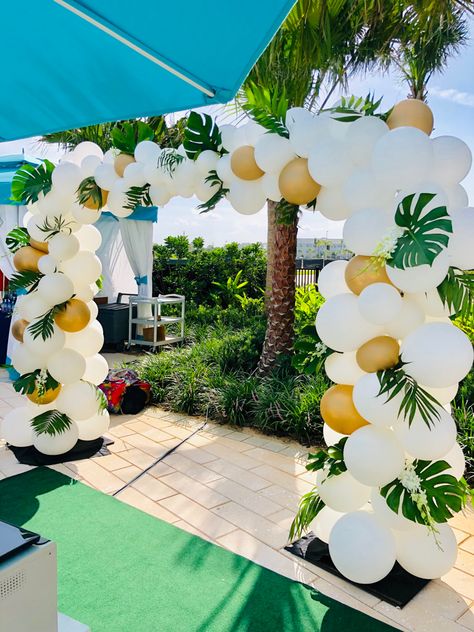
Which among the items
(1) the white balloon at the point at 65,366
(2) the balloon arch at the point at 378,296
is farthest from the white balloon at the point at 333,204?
(1) the white balloon at the point at 65,366

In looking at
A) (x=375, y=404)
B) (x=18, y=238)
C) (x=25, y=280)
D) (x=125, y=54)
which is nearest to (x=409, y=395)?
(x=375, y=404)

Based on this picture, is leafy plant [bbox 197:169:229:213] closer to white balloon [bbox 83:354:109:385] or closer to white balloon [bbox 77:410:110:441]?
white balloon [bbox 83:354:109:385]

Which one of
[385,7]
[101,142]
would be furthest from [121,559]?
[101,142]

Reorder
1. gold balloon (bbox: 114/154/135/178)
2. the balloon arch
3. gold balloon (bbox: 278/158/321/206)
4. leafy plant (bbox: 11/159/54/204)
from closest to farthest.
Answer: the balloon arch, gold balloon (bbox: 278/158/321/206), gold balloon (bbox: 114/154/135/178), leafy plant (bbox: 11/159/54/204)

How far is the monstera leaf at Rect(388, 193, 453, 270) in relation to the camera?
6.60ft

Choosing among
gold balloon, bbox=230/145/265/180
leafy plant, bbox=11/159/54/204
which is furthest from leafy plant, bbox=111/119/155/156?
gold balloon, bbox=230/145/265/180

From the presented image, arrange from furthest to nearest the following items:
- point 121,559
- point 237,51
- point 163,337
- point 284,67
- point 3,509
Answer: point 163,337
point 284,67
point 3,509
point 121,559
point 237,51

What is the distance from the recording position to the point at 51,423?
3852mm

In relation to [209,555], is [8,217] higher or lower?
higher

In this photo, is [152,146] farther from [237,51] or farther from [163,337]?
[163,337]

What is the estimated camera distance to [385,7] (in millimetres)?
5594

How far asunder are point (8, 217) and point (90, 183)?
12.5 ft

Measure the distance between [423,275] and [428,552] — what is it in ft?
4.20

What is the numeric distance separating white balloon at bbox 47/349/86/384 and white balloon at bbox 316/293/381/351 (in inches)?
85.1
